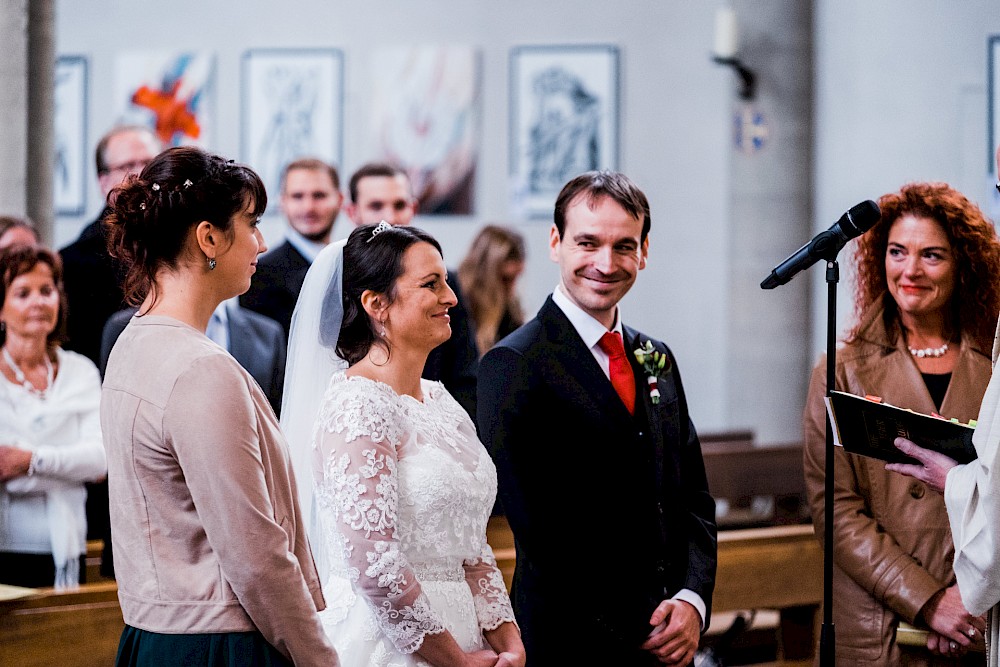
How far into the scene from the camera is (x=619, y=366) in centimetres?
266

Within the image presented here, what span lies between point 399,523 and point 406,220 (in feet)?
7.10

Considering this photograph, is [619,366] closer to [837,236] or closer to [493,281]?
[837,236]

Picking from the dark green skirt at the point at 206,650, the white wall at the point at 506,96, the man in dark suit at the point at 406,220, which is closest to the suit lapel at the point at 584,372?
the dark green skirt at the point at 206,650

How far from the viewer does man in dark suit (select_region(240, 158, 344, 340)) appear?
4223 millimetres

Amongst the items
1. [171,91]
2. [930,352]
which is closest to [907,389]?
[930,352]

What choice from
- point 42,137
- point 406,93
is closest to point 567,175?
point 406,93

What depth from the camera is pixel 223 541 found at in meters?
1.85

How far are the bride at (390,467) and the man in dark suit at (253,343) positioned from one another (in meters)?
1.25

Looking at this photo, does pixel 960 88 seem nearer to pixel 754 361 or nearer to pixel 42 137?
pixel 754 361

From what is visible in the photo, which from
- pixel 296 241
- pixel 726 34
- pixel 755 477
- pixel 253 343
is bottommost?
pixel 755 477

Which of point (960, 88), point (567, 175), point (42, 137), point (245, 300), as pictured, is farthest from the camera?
point (567, 175)

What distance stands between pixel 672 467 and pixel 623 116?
19.8 feet

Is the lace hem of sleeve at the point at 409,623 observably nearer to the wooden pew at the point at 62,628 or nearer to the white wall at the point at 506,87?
the wooden pew at the point at 62,628

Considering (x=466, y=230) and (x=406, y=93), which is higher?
(x=406, y=93)
